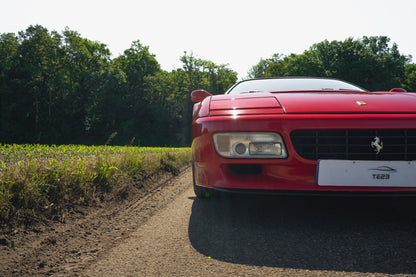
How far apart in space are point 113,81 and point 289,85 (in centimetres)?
3955

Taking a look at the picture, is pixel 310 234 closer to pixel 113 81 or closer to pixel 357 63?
pixel 357 63

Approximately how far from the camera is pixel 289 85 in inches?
132

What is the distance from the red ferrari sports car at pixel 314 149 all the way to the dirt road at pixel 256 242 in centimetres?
26

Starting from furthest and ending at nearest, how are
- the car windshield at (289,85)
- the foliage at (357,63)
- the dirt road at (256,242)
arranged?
the foliage at (357,63) → the car windshield at (289,85) → the dirt road at (256,242)

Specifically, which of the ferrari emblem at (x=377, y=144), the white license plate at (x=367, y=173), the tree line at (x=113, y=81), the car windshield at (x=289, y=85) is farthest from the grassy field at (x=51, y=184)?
the tree line at (x=113, y=81)

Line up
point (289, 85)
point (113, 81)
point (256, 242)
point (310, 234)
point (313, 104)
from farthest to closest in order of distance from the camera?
1. point (113, 81)
2. point (289, 85)
3. point (313, 104)
4. point (310, 234)
5. point (256, 242)

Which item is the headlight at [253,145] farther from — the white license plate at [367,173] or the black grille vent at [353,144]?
the white license plate at [367,173]

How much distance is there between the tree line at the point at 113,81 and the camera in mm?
34188

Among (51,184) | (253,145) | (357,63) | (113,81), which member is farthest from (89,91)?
(253,145)

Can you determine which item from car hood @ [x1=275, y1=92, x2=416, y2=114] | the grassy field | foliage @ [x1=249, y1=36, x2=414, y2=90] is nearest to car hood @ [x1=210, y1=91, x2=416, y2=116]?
car hood @ [x1=275, y1=92, x2=416, y2=114]

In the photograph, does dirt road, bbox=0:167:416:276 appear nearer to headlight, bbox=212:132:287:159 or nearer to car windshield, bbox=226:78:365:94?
headlight, bbox=212:132:287:159

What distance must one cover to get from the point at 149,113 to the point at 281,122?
134 ft

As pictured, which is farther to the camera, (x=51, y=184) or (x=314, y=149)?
(x=51, y=184)

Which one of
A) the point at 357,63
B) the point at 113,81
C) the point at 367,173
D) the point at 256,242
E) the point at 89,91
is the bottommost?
the point at 256,242
